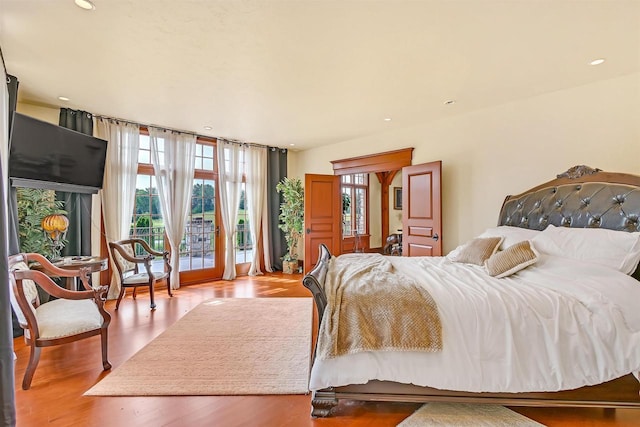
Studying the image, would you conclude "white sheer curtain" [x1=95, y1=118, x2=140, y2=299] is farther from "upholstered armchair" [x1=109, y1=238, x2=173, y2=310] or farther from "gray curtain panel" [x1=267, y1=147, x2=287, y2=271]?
"gray curtain panel" [x1=267, y1=147, x2=287, y2=271]

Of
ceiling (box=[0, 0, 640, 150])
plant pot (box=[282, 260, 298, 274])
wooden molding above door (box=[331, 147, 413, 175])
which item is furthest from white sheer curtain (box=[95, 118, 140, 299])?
wooden molding above door (box=[331, 147, 413, 175])

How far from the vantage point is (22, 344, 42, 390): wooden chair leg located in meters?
2.14

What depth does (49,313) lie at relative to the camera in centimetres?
246

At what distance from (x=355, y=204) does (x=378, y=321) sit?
6111mm

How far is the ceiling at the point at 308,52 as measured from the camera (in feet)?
6.73

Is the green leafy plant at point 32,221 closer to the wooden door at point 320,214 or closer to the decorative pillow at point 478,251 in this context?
the wooden door at point 320,214

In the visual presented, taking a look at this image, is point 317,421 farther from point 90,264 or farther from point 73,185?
point 73,185

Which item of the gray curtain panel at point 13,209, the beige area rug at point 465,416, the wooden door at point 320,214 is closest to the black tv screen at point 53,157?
the gray curtain panel at point 13,209

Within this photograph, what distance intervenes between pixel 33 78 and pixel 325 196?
4361mm

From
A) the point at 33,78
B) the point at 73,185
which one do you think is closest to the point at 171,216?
the point at 73,185

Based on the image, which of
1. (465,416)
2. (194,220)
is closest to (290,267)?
(194,220)

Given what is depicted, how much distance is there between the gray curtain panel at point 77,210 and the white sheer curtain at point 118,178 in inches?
7.0

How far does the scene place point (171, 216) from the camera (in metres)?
4.97

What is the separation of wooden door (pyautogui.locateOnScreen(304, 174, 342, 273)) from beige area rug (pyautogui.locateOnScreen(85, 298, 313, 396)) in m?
2.11
